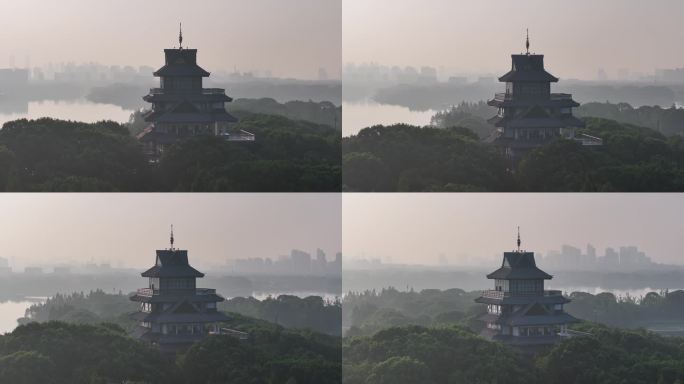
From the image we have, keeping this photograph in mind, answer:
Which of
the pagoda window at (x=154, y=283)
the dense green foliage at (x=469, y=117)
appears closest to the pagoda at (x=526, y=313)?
the dense green foliage at (x=469, y=117)

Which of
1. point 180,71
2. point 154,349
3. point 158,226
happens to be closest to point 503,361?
point 154,349

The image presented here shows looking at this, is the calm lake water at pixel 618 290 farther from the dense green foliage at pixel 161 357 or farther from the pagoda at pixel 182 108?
the pagoda at pixel 182 108

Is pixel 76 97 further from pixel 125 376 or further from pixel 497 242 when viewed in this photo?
pixel 497 242

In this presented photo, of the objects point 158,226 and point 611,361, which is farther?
point 611,361

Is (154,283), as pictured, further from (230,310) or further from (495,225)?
(495,225)

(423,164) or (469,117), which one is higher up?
(469,117)

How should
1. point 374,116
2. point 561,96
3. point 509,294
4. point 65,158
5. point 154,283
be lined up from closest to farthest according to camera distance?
point 65,158 → point 154,283 → point 374,116 → point 561,96 → point 509,294

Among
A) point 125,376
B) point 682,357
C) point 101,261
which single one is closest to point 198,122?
point 101,261
